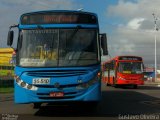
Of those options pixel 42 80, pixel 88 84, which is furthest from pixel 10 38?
pixel 88 84

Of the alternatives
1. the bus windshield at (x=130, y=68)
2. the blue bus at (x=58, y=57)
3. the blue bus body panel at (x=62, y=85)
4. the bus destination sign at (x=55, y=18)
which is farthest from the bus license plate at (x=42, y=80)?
the bus windshield at (x=130, y=68)

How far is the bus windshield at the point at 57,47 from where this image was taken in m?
13.8

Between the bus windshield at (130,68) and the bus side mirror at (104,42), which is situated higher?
the bus side mirror at (104,42)

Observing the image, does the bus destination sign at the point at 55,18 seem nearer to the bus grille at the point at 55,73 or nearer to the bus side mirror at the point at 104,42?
the bus side mirror at the point at 104,42

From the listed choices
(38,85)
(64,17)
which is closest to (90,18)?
(64,17)

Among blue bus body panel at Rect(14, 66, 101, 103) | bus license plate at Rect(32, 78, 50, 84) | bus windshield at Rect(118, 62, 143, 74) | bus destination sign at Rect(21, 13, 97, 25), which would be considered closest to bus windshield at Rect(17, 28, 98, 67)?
blue bus body panel at Rect(14, 66, 101, 103)

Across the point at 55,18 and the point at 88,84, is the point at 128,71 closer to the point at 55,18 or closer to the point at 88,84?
the point at 55,18

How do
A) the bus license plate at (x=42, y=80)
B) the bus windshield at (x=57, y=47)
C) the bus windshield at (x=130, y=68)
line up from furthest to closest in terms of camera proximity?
the bus windshield at (x=130, y=68)
the bus windshield at (x=57, y=47)
the bus license plate at (x=42, y=80)

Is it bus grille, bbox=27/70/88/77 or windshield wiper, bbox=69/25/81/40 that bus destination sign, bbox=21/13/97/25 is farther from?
bus grille, bbox=27/70/88/77

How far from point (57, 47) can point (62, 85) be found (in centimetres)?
136

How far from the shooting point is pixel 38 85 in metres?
13.5

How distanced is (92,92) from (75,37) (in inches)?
79.2

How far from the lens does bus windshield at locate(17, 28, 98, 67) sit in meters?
13.8

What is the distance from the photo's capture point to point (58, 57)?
45.4ft
